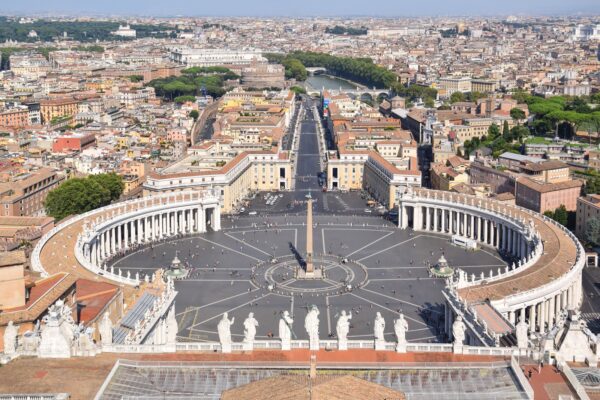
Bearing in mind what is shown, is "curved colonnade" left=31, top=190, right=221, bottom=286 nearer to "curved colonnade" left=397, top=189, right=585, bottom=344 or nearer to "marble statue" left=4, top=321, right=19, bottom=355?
"curved colonnade" left=397, top=189, right=585, bottom=344

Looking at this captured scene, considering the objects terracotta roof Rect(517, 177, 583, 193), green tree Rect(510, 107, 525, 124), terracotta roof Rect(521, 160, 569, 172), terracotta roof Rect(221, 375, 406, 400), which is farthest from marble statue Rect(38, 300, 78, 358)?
green tree Rect(510, 107, 525, 124)

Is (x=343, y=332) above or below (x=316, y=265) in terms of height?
above

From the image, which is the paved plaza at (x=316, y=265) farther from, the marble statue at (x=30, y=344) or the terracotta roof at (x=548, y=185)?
the marble statue at (x=30, y=344)

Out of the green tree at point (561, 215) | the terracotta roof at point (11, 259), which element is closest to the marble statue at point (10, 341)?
the terracotta roof at point (11, 259)

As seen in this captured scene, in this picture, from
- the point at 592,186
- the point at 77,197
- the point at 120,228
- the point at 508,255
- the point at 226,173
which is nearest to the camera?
the point at 508,255

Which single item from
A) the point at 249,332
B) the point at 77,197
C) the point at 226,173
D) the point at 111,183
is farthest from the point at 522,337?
the point at 111,183

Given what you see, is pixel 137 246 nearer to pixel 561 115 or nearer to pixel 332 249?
pixel 332 249

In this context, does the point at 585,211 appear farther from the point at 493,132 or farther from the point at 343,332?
the point at 493,132

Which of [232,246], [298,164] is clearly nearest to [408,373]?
[232,246]
